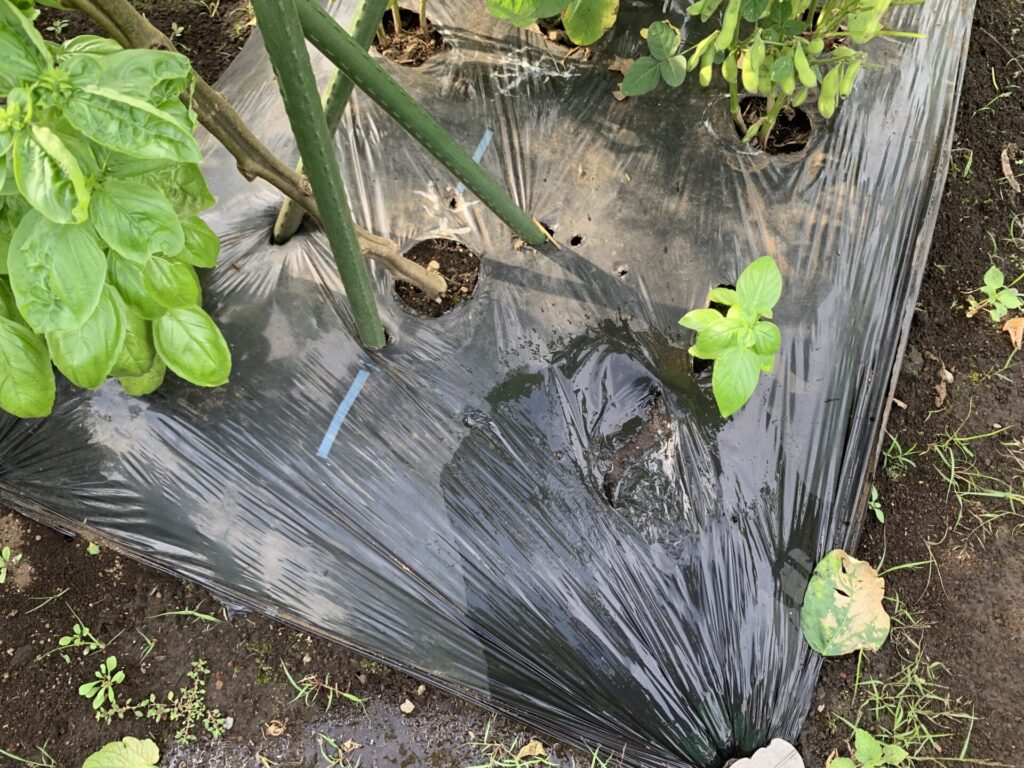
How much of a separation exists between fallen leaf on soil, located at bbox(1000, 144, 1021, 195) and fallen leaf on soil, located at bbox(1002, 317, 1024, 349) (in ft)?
1.22

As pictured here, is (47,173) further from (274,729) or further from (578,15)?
(274,729)

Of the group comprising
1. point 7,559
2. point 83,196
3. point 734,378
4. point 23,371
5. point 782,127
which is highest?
point 83,196

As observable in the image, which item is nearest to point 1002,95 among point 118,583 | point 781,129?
point 781,129

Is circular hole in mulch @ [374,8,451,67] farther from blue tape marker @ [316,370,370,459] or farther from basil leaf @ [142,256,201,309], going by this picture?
basil leaf @ [142,256,201,309]

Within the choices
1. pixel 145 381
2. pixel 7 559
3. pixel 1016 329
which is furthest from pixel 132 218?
pixel 1016 329

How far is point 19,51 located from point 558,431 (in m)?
0.95

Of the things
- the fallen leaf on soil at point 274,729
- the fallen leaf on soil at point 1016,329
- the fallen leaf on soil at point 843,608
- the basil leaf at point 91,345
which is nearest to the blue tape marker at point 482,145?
the basil leaf at point 91,345

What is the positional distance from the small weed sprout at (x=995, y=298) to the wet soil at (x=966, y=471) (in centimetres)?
2

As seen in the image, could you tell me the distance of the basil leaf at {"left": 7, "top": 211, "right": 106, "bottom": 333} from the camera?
69 cm

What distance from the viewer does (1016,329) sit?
63.3 inches

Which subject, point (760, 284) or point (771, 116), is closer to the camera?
point (760, 284)

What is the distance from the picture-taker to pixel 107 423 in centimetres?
133

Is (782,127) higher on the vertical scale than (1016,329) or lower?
Answer: higher

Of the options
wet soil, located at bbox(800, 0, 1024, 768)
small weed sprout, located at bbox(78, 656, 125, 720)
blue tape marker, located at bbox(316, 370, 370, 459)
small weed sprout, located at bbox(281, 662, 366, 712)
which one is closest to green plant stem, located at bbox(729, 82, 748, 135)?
wet soil, located at bbox(800, 0, 1024, 768)
